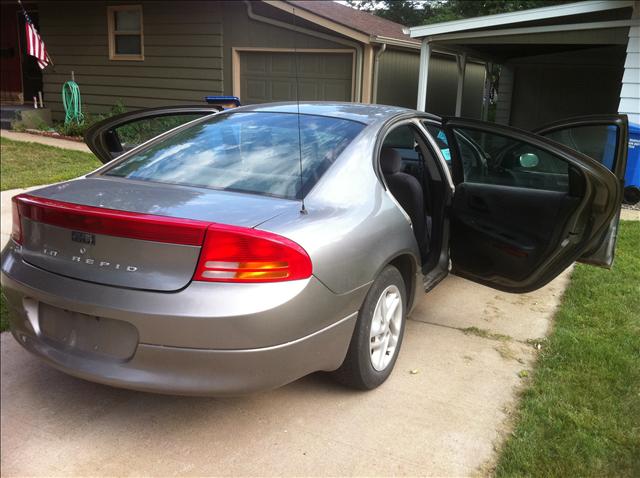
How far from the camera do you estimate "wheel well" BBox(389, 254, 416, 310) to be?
344 centimetres

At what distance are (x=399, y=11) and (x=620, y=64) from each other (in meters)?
20.6

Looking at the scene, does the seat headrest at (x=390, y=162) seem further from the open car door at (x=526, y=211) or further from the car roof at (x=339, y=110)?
the open car door at (x=526, y=211)

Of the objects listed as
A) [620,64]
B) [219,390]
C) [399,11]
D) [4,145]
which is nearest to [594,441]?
[219,390]

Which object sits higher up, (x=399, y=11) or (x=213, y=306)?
(x=399, y=11)

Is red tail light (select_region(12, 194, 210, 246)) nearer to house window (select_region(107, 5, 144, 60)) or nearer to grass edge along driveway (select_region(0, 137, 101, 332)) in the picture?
grass edge along driveway (select_region(0, 137, 101, 332))

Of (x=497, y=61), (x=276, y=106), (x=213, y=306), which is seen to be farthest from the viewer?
(x=497, y=61)

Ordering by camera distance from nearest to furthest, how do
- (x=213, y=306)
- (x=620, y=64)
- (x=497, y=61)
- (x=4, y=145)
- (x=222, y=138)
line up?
(x=213, y=306), (x=222, y=138), (x=4, y=145), (x=620, y=64), (x=497, y=61)

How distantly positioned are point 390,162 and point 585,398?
1.72 metres

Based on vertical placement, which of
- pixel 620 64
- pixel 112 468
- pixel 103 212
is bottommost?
pixel 112 468

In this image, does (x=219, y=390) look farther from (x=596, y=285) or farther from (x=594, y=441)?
(x=596, y=285)

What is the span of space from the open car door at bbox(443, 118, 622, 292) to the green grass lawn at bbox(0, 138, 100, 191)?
6.26 meters

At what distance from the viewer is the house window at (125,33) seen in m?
13.4

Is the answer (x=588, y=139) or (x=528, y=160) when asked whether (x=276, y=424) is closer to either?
(x=528, y=160)

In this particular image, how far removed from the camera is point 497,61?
1567cm
